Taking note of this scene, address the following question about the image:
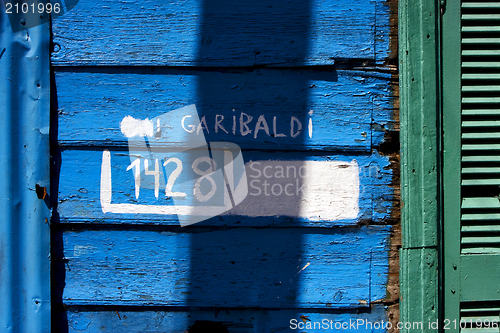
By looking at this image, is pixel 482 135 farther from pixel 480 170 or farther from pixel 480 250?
pixel 480 250

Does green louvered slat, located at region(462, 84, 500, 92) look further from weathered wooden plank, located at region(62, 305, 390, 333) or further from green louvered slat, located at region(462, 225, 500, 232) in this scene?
weathered wooden plank, located at region(62, 305, 390, 333)

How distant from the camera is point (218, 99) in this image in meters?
0.88

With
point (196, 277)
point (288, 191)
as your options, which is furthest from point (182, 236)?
point (288, 191)

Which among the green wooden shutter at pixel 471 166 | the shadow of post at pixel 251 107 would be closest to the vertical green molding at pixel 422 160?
the green wooden shutter at pixel 471 166

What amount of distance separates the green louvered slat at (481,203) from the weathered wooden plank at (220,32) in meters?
0.57

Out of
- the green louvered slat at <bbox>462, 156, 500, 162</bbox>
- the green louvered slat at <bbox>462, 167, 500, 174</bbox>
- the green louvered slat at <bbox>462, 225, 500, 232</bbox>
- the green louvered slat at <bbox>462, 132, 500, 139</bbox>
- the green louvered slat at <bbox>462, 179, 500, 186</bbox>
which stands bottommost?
the green louvered slat at <bbox>462, 225, 500, 232</bbox>

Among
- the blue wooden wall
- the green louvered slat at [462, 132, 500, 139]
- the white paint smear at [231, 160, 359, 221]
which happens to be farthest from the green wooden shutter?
the white paint smear at [231, 160, 359, 221]

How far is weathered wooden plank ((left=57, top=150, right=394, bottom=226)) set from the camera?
0.88 metres

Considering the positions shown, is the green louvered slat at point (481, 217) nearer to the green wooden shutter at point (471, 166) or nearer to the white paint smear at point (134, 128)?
the green wooden shutter at point (471, 166)

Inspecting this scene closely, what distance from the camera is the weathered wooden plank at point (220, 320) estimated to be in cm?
89

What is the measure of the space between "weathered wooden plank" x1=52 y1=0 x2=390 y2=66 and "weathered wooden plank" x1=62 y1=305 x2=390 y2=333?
2.78ft

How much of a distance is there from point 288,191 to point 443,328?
67cm

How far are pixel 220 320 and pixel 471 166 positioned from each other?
0.99 metres

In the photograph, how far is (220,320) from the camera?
896mm
